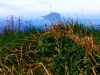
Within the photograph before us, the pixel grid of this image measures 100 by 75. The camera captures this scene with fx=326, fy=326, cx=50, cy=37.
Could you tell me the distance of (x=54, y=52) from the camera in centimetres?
675

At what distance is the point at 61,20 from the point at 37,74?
6.25ft

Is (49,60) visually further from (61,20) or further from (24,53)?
(61,20)

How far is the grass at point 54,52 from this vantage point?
6047 mm

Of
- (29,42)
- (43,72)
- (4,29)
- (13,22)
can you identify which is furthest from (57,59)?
(13,22)

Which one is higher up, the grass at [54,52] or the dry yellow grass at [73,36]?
the dry yellow grass at [73,36]

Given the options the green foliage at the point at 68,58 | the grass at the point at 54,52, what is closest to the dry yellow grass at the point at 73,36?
the grass at the point at 54,52

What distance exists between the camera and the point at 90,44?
6.26 meters

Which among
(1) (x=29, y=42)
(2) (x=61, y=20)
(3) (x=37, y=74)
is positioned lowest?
(3) (x=37, y=74)

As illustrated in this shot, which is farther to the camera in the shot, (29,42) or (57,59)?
(29,42)

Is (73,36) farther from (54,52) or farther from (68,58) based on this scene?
(68,58)

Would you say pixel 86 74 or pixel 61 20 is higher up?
pixel 61 20

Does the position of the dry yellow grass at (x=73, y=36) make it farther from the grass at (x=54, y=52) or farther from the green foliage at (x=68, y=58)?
the green foliage at (x=68, y=58)

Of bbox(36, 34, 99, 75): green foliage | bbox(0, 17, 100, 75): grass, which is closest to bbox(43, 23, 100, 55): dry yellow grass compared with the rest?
bbox(0, 17, 100, 75): grass

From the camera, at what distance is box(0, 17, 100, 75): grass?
19.8 feet
